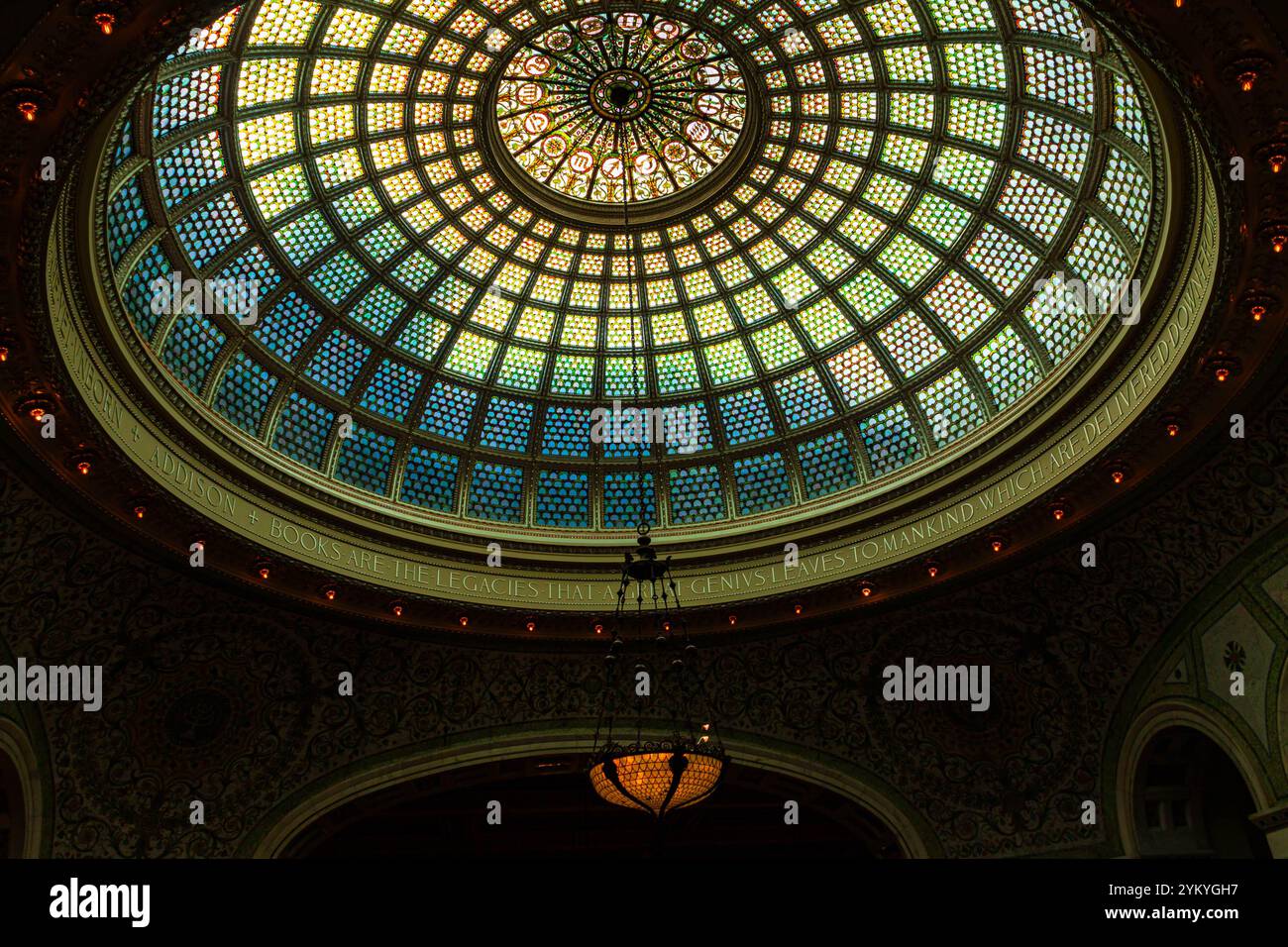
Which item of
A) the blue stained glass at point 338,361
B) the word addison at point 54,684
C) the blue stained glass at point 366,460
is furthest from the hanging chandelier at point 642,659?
the word addison at point 54,684

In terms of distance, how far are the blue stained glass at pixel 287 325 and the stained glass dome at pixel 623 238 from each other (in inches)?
2.1

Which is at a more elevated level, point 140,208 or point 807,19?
point 807,19

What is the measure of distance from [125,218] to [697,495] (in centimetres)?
902

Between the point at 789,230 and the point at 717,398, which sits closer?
the point at 789,230

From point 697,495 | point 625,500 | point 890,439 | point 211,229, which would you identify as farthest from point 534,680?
point 211,229

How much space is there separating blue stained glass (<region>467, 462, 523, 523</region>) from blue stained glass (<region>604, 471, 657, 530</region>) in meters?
1.40

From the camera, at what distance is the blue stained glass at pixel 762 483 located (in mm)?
17344

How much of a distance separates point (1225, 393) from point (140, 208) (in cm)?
1237

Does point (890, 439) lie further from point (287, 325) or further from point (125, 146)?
point (125, 146)

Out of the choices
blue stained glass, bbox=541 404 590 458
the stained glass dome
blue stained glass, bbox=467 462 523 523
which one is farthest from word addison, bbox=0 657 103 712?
blue stained glass, bbox=541 404 590 458
